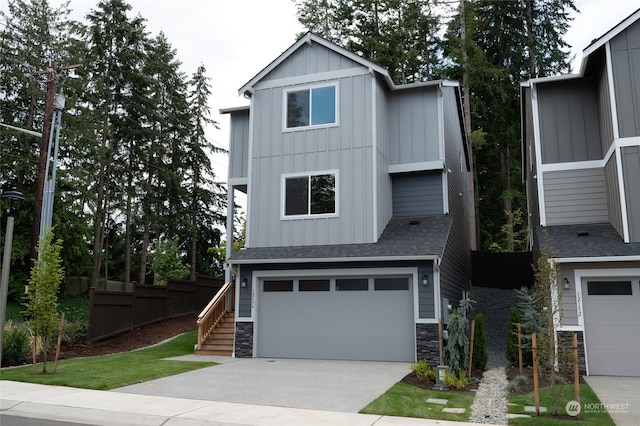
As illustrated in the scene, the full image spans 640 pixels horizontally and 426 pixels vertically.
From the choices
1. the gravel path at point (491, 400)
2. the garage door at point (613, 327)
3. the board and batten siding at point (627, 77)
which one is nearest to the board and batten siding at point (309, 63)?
the board and batten siding at point (627, 77)

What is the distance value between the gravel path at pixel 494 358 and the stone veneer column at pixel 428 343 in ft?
3.88

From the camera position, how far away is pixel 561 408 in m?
7.33

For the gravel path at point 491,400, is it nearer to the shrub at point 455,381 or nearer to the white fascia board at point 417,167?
the shrub at point 455,381

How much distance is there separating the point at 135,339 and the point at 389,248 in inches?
363

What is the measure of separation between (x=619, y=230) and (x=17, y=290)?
63.4ft

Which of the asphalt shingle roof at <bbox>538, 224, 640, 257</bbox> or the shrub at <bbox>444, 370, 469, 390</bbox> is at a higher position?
the asphalt shingle roof at <bbox>538, 224, 640, 257</bbox>

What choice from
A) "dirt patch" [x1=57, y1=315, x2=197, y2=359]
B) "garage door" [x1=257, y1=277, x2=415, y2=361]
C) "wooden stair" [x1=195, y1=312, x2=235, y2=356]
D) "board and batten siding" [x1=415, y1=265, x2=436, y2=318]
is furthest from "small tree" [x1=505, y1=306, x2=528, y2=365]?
"dirt patch" [x1=57, y1=315, x2=197, y2=359]

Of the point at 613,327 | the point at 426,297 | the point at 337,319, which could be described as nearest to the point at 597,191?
the point at 613,327

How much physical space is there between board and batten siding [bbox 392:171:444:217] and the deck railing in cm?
567

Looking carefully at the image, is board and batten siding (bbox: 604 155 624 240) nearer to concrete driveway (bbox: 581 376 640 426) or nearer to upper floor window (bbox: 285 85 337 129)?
concrete driveway (bbox: 581 376 640 426)

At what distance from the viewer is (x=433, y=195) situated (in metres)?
15.0

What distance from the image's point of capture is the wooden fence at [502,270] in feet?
68.6

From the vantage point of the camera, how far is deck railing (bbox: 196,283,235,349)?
14.1 m

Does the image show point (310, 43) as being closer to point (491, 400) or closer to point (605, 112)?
point (605, 112)
